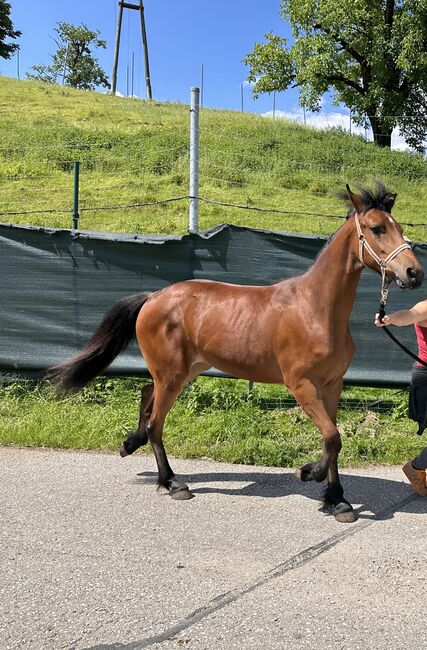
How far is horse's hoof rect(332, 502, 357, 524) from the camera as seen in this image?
4.36 m

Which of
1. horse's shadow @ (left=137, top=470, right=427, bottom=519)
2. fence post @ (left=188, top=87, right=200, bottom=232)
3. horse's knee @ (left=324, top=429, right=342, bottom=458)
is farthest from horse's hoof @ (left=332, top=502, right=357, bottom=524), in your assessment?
fence post @ (left=188, top=87, right=200, bottom=232)

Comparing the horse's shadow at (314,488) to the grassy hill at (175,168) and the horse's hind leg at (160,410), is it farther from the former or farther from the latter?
the grassy hill at (175,168)

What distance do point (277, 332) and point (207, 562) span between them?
1.79 m

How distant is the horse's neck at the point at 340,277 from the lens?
15.1ft

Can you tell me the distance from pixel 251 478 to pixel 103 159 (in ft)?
59.9

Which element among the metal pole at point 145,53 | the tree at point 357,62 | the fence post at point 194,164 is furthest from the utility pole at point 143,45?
the fence post at point 194,164

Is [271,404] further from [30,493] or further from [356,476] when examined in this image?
[30,493]

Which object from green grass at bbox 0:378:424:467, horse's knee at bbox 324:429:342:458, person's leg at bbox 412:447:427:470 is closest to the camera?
horse's knee at bbox 324:429:342:458

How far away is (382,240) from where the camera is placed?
4324 millimetres

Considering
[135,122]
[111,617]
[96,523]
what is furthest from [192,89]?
[135,122]

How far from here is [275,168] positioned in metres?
21.5

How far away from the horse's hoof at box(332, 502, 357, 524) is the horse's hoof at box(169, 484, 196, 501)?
3.51 feet

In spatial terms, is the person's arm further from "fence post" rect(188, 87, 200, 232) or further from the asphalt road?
"fence post" rect(188, 87, 200, 232)

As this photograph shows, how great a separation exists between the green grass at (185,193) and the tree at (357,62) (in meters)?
3.62
